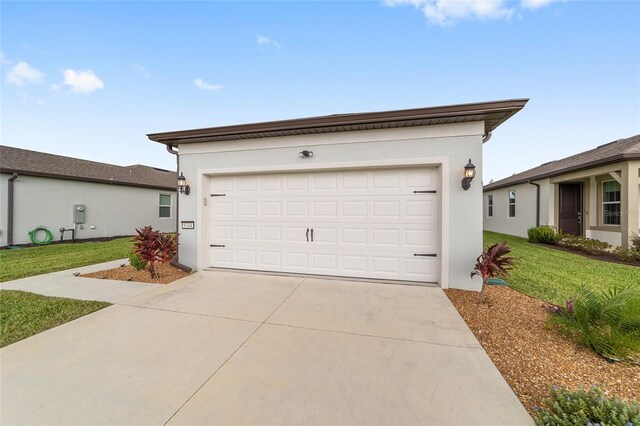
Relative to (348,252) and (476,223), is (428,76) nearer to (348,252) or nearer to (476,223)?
(476,223)

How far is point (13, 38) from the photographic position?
21.4 feet

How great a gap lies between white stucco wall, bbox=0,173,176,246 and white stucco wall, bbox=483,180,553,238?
19.4 meters

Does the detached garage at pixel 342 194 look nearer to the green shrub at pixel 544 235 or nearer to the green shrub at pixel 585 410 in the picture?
the green shrub at pixel 585 410

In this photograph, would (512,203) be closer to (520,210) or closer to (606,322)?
(520,210)

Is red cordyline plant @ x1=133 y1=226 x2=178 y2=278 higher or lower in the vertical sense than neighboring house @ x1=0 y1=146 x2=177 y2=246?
lower

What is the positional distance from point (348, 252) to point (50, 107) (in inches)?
505

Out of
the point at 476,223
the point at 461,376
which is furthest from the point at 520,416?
the point at 476,223

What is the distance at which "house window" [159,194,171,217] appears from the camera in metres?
13.9

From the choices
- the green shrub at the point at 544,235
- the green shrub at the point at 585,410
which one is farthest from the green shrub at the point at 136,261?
the green shrub at the point at 544,235

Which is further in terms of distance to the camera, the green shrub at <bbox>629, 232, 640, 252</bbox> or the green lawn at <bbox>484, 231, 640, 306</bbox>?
the green shrub at <bbox>629, 232, 640, 252</bbox>

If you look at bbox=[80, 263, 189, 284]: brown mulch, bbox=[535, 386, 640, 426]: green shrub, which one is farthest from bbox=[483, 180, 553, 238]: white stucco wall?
bbox=[80, 263, 189, 284]: brown mulch

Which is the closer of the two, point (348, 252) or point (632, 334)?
point (632, 334)

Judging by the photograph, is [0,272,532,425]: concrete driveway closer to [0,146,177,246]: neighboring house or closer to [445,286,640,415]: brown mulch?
[445,286,640,415]: brown mulch

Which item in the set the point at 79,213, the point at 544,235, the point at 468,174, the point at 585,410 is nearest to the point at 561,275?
the point at 468,174
